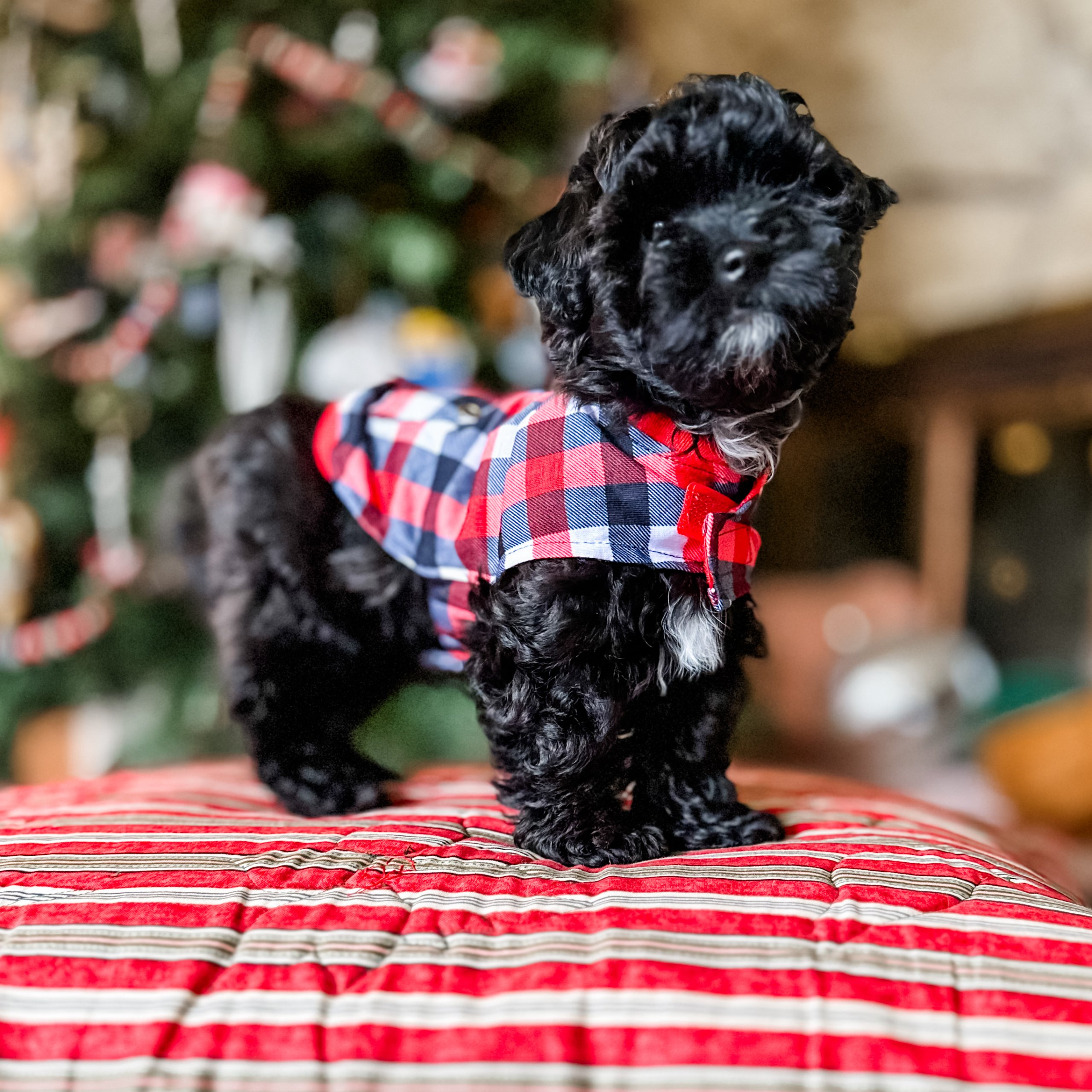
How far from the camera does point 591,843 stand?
3.68 feet

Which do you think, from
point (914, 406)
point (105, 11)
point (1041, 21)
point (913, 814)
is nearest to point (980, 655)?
point (914, 406)

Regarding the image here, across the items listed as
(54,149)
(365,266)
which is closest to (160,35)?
(54,149)

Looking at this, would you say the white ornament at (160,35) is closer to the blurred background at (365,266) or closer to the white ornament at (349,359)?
the blurred background at (365,266)

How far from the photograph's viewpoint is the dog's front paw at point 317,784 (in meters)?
1.34

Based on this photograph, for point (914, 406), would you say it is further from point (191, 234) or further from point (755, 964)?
point (755, 964)

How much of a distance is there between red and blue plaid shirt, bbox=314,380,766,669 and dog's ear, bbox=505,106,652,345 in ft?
0.36

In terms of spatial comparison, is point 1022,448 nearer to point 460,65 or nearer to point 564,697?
point 460,65

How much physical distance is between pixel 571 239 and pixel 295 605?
662mm

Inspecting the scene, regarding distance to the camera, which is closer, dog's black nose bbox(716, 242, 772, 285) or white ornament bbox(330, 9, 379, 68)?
dog's black nose bbox(716, 242, 772, 285)

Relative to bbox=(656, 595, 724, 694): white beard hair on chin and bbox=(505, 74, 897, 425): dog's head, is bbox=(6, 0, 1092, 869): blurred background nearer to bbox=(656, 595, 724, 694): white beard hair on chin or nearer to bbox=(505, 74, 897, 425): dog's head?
bbox=(656, 595, 724, 694): white beard hair on chin

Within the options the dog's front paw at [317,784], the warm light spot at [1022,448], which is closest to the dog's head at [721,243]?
the dog's front paw at [317,784]

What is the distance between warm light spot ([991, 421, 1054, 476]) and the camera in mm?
3260

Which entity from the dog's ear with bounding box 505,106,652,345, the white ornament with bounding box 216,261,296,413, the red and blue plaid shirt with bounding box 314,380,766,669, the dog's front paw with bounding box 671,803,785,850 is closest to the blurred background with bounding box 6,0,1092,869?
the white ornament with bounding box 216,261,296,413

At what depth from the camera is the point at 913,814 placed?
136 cm
